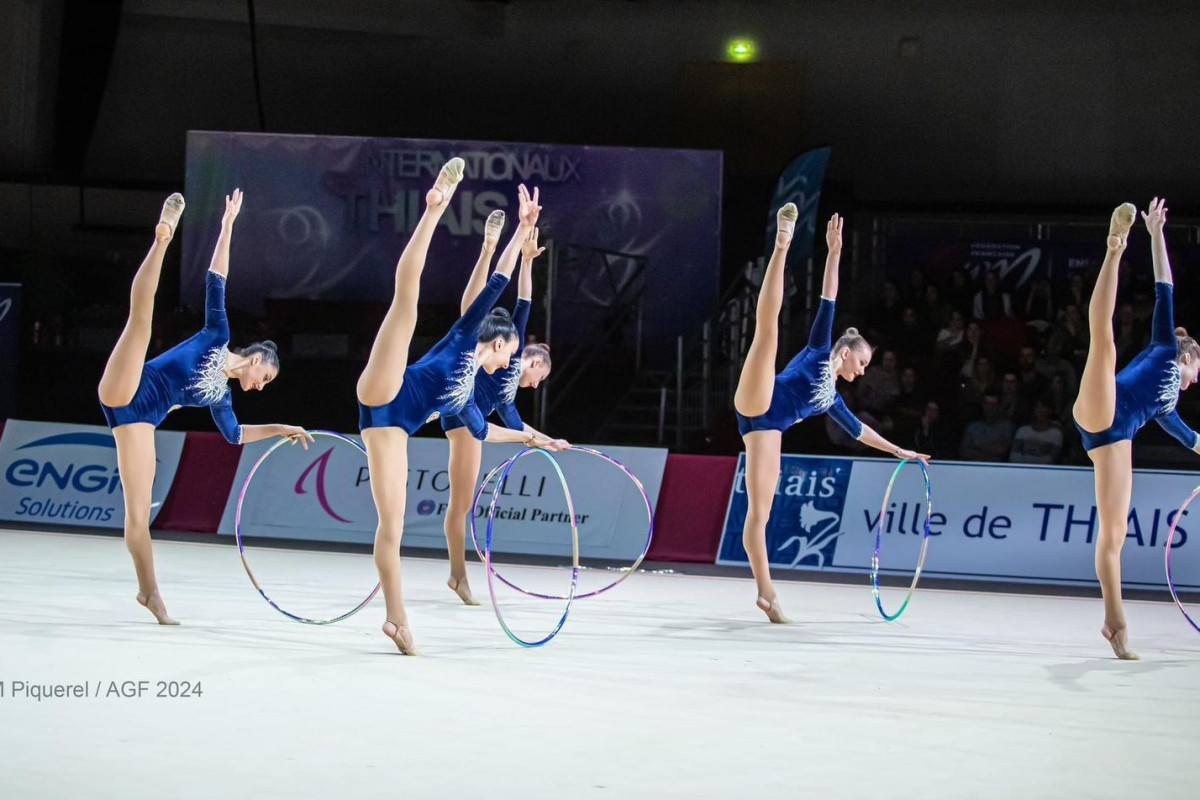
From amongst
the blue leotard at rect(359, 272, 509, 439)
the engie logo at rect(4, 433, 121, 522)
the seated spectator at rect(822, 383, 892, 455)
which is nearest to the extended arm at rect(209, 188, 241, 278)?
the blue leotard at rect(359, 272, 509, 439)

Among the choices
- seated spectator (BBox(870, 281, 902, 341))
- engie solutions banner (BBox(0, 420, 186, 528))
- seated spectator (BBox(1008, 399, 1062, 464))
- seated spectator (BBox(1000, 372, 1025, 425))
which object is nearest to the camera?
seated spectator (BBox(1008, 399, 1062, 464))

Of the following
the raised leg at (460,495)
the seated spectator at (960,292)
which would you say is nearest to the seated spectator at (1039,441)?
the seated spectator at (960,292)

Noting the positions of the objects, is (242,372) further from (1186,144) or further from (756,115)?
(1186,144)

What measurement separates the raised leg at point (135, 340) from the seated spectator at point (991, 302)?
7.65m

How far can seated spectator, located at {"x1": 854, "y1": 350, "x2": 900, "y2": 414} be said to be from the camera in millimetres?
10883

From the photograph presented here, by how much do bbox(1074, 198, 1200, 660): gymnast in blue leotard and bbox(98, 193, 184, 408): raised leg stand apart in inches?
160

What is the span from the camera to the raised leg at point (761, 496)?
6.62 m

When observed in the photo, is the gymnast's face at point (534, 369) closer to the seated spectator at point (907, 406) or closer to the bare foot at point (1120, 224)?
the bare foot at point (1120, 224)

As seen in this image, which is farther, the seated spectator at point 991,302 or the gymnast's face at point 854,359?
the seated spectator at point 991,302

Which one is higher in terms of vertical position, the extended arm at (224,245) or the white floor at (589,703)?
the extended arm at (224,245)

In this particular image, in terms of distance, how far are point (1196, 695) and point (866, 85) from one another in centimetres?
935

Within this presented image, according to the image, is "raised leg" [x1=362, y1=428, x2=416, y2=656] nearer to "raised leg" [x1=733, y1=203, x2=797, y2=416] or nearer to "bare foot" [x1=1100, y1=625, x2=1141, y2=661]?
"raised leg" [x1=733, y1=203, x2=797, y2=416]

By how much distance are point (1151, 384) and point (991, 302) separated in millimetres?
5520

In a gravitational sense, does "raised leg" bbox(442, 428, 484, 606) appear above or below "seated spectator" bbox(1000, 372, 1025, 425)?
below
